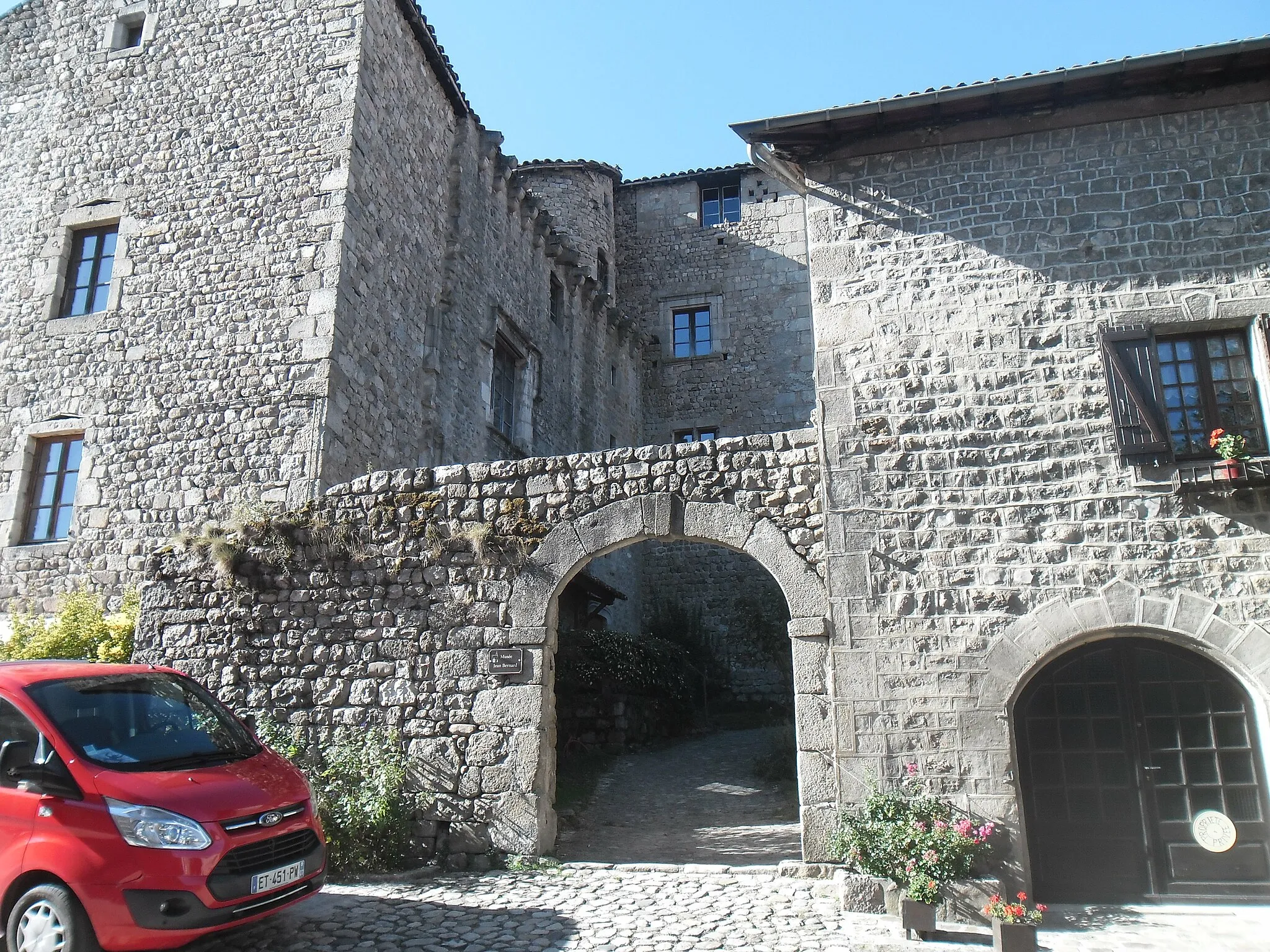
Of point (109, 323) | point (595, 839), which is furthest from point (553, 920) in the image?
point (109, 323)

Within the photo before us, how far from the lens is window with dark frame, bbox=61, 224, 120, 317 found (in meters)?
10.3

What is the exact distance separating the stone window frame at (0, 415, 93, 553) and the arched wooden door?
9299mm

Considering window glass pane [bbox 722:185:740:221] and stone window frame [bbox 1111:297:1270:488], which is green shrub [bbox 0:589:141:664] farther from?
window glass pane [bbox 722:185:740:221]

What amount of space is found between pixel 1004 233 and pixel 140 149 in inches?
383

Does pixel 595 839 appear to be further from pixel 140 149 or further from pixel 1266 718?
pixel 140 149

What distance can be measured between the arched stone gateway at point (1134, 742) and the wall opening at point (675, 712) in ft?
6.81

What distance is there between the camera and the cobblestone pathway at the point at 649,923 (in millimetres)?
4824

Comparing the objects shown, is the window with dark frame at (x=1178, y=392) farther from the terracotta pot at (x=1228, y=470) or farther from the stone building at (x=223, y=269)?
the stone building at (x=223, y=269)

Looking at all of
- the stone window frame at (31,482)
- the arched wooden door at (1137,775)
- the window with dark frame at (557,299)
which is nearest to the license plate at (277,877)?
the arched wooden door at (1137,775)

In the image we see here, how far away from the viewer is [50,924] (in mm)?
4238

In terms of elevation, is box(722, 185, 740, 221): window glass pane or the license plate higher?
box(722, 185, 740, 221): window glass pane

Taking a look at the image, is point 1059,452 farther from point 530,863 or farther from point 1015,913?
point 530,863

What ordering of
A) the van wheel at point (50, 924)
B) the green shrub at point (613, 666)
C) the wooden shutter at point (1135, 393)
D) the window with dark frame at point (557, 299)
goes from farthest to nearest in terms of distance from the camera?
1. the window with dark frame at point (557, 299)
2. the green shrub at point (613, 666)
3. the wooden shutter at point (1135, 393)
4. the van wheel at point (50, 924)

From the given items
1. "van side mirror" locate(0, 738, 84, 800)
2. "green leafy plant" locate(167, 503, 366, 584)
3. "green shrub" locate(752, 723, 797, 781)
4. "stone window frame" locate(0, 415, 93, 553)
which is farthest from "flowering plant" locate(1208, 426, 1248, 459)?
"stone window frame" locate(0, 415, 93, 553)
